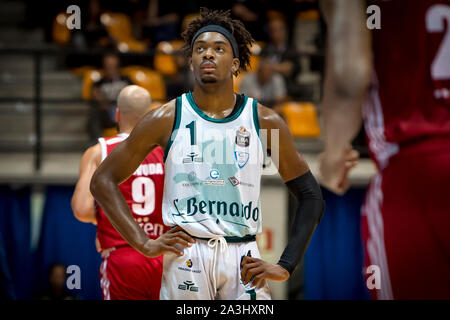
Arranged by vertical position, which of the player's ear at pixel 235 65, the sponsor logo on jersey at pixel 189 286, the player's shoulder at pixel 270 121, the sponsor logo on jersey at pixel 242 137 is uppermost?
the player's ear at pixel 235 65

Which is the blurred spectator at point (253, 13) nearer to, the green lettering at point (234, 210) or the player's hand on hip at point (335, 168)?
the green lettering at point (234, 210)

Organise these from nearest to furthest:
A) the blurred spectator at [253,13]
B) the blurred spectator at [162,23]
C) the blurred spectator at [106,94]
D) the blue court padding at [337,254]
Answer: the blue court padding at [337,254] < the blurred spectator at [106,94] < the blurred spectator at [253,13] < the blurred spectator at [162,23]

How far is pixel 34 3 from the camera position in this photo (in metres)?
9.20

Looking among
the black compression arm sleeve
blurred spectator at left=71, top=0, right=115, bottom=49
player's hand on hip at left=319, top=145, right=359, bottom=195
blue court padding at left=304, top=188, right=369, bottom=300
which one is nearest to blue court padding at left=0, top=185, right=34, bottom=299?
blurred spectator at left=71, top=0, right=115, bottom=49

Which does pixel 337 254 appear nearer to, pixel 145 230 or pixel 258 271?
pixel 145 230

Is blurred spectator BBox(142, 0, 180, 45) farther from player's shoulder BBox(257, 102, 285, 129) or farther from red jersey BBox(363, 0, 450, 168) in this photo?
red jersey BBox(363, 0, 450, 168)

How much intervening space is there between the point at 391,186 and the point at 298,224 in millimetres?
746

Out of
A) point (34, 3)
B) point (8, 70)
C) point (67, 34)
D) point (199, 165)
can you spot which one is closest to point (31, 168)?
point (8, 70)

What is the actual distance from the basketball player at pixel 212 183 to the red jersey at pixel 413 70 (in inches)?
30.5

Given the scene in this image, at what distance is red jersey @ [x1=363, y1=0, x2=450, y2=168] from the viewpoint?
217 cm

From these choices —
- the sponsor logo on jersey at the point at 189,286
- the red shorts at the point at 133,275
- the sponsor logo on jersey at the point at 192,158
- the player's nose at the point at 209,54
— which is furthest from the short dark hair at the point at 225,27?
the red shorts at the point at 133,275

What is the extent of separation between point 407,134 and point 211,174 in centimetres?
96

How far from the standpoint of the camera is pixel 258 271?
2762 millimetres

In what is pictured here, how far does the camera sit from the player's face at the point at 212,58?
114 inches
